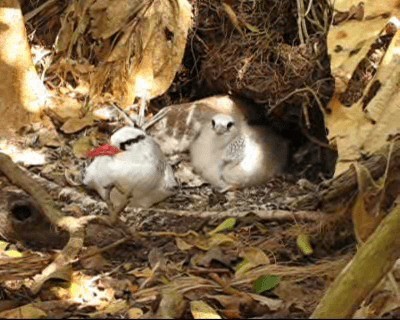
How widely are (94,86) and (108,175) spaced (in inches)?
38.0

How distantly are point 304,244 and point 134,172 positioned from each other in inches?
39.8

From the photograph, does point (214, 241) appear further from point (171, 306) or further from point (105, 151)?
point (105, 151)

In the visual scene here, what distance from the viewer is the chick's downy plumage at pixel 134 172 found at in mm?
3869

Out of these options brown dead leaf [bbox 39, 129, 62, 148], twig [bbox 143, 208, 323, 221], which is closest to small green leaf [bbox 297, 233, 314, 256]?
twig [bbox 143, 208, 323, 221]

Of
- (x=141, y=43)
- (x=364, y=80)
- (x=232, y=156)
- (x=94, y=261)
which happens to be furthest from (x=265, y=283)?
(x=141, y=43)

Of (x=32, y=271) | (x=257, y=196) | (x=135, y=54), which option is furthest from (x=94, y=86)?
(x=32, y=271)

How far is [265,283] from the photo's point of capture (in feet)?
9.16

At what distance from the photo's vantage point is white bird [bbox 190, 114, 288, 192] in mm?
4199

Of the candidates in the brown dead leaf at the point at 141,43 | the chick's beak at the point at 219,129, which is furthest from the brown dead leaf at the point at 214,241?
the brown dead leaf at the point at 141,43

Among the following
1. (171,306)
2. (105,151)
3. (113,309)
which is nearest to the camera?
(171,306)

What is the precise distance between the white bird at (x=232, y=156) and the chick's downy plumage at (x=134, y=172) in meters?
0.27

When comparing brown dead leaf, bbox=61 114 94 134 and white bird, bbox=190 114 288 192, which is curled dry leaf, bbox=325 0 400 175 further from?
brown dead leaf, bbox=61 114 94 134

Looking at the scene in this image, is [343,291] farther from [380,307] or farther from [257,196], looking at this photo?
[257,196]

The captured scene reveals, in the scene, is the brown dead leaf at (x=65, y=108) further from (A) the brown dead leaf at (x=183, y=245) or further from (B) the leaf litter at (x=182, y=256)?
(A) the brown dead leaf at (x=183, y=245)
